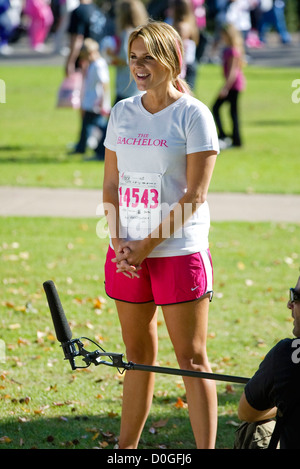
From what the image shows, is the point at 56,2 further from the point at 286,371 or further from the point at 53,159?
the point at 286,371

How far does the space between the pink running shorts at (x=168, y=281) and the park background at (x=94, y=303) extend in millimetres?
1022

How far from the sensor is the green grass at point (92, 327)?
176 inches

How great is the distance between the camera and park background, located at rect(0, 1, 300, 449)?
452 cm

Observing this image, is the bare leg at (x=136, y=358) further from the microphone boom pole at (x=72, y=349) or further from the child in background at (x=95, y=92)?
the child in background at (x=95, y=92)

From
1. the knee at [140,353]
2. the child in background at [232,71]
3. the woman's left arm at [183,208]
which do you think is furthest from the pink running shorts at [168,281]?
Answer: the child in background at [232,71]

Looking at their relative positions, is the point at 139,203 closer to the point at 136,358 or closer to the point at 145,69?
the point at 145,69

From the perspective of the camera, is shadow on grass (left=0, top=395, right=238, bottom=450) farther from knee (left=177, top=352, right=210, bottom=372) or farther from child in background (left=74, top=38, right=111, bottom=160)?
child in background (left=74, top=38, right=111, bottom=160)

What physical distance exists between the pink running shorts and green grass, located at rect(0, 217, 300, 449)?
104cm

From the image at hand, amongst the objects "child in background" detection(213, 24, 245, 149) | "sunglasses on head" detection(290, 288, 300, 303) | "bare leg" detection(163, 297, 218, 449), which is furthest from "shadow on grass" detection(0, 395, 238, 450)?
"child in background" detection(213, 24, 245, 149)

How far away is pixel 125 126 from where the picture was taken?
3.60 meters

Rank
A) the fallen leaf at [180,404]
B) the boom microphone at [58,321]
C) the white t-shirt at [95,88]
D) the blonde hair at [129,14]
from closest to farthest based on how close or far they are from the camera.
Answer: the boom microphone at [58,321], the fallen leaf at [180,404], the blonde hair at [129,14], the white t-shirt at [95,88]

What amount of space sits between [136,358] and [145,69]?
1.35m

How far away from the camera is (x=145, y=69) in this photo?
11.5 ft

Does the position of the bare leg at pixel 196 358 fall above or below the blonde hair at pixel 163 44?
below
